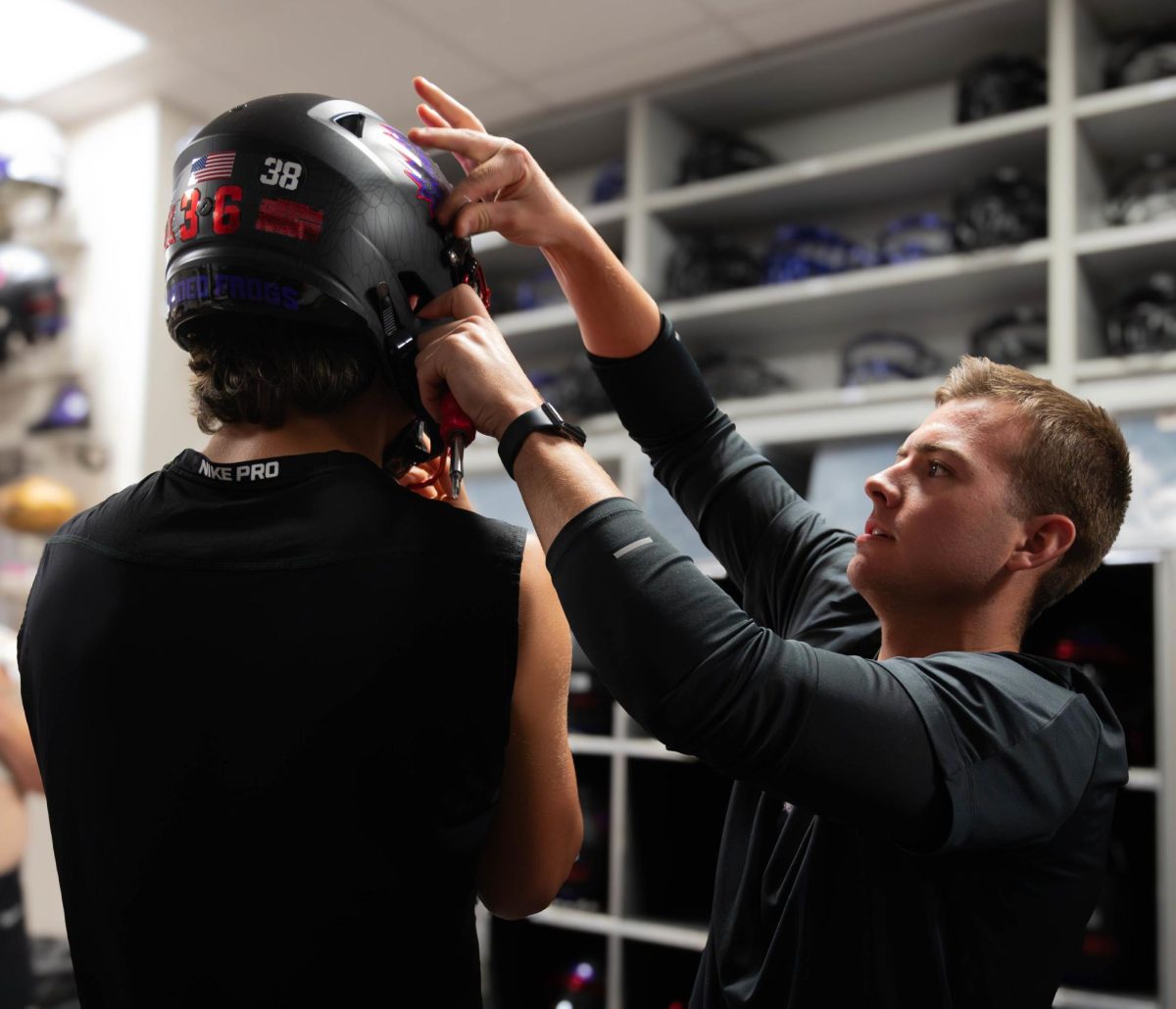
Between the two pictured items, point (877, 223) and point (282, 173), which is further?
point (877, 223)

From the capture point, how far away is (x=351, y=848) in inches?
33.9

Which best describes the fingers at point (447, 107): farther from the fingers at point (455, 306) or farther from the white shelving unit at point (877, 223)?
the white shelving unit at point (877, 223)

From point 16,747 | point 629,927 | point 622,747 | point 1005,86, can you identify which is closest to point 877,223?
point 1005,86

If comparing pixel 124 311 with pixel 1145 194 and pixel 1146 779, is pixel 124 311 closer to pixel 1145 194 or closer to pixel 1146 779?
pixel 1145 194

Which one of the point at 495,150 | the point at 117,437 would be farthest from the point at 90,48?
the point at 495,150

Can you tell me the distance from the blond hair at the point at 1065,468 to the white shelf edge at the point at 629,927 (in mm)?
1968

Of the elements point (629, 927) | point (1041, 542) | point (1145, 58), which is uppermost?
point (1145, 58)

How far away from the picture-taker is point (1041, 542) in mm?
1255

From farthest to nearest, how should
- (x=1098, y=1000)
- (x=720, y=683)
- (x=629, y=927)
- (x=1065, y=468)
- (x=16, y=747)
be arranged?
(x=629, y=927) < (x=1098, y=1000) < (x=16, y=747) < (x=1065, y=468) < (x=720, y=683)

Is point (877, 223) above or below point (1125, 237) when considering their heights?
above

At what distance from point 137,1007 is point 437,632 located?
39 centimetres

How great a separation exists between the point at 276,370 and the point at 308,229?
134 mm

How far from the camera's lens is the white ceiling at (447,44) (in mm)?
3229

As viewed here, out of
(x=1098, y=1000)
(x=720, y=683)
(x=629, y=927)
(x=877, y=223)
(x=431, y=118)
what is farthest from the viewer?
(x=877, y=223)
